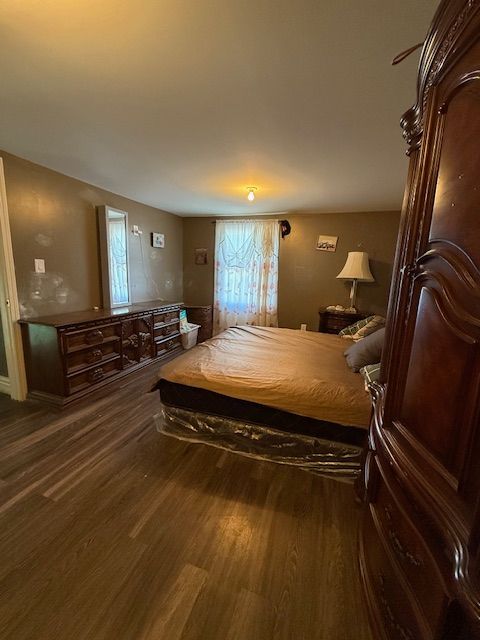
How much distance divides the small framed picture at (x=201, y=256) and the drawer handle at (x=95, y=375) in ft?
8.77

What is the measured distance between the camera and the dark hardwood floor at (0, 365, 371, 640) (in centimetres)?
100

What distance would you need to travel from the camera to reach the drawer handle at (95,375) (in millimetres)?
2631

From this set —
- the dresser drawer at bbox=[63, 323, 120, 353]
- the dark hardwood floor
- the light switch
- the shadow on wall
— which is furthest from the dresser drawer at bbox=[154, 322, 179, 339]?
the dark hardwood floor

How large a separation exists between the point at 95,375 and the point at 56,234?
1.50 m

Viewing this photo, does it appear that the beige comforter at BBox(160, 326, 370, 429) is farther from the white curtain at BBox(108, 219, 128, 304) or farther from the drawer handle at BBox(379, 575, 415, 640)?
the white curtain at BBox(108, 219, 128, 304)

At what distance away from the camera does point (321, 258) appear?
415 cm

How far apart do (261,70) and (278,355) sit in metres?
1.91

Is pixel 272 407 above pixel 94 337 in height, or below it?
below

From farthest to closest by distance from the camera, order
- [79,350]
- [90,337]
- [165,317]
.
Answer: [165,317] < [90,337] < [79,350]

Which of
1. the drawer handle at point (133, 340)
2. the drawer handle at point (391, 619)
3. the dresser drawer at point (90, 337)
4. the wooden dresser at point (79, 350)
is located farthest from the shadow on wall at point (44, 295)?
the drawer handle at point (391, 619)

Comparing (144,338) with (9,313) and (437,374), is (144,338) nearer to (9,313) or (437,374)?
(9,313)

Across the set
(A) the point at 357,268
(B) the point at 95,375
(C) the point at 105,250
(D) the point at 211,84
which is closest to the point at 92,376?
(B) the point at 95,375

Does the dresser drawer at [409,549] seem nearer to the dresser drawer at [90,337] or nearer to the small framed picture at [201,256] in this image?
the dresser drawer at [90,337]

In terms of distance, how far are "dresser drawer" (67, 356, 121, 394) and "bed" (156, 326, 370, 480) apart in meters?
0.90
